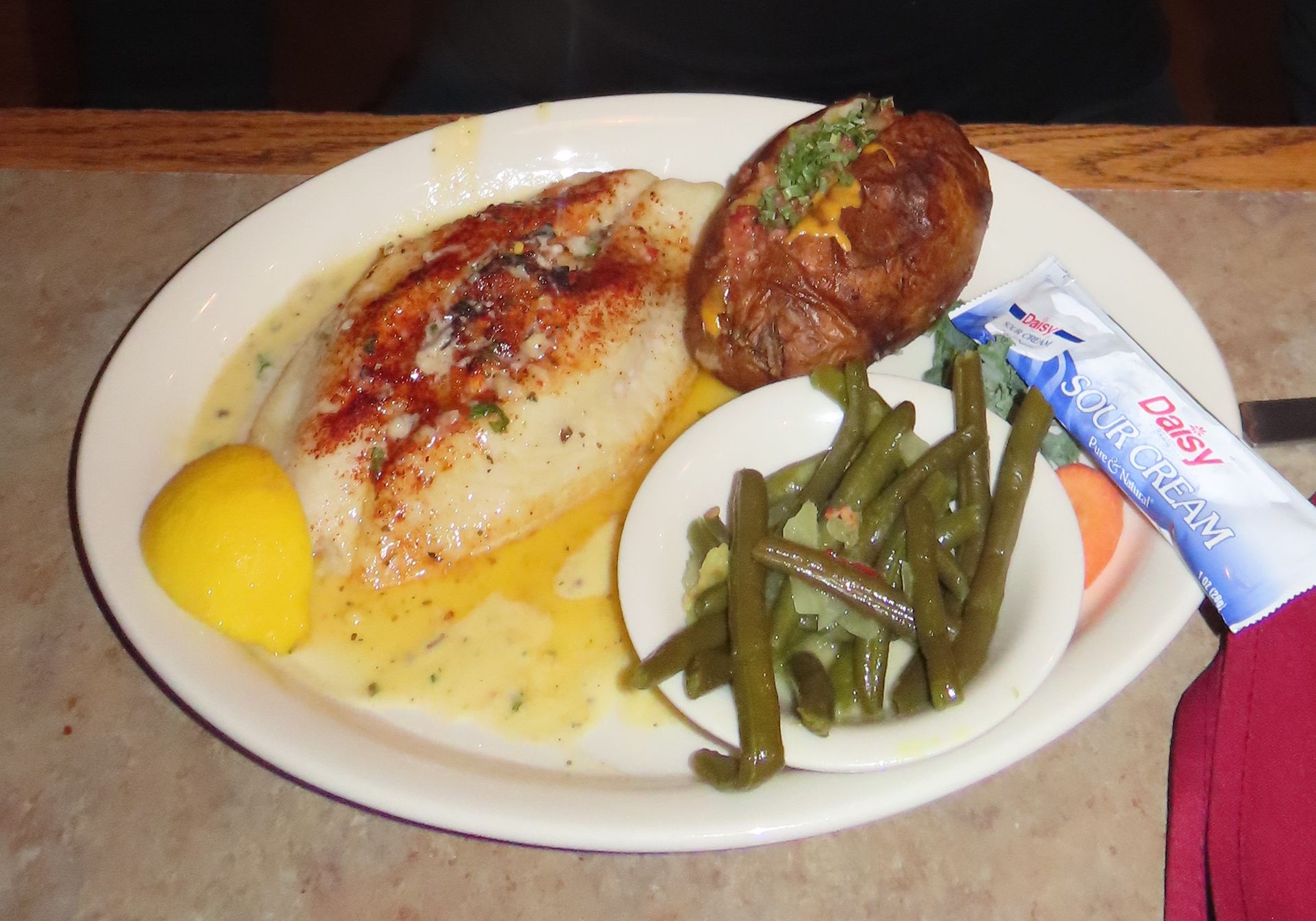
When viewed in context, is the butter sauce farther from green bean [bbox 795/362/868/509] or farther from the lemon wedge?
green bean [bbox 795/362/868/509]

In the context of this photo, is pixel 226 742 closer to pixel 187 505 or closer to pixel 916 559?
pixel 187 505

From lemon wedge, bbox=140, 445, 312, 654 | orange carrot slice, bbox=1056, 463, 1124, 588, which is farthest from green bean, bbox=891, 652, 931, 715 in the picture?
lemon wedge, bbox=140, 445, 312, 654

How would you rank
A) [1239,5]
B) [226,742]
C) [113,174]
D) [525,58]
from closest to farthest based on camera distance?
1. [226,742]
2. [113,174]
3. [525,58]
4. [1239,5]

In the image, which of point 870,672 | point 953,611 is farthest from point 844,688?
point 953,611

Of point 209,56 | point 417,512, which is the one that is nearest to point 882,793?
point 417,512

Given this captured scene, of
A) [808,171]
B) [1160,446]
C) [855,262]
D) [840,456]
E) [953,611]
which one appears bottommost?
[953,611]

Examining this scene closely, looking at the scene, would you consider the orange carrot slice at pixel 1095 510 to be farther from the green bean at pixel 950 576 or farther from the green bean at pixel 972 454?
the green bean at pixel 950 576

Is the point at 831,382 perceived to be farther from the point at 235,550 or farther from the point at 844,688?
the point at 235,550
